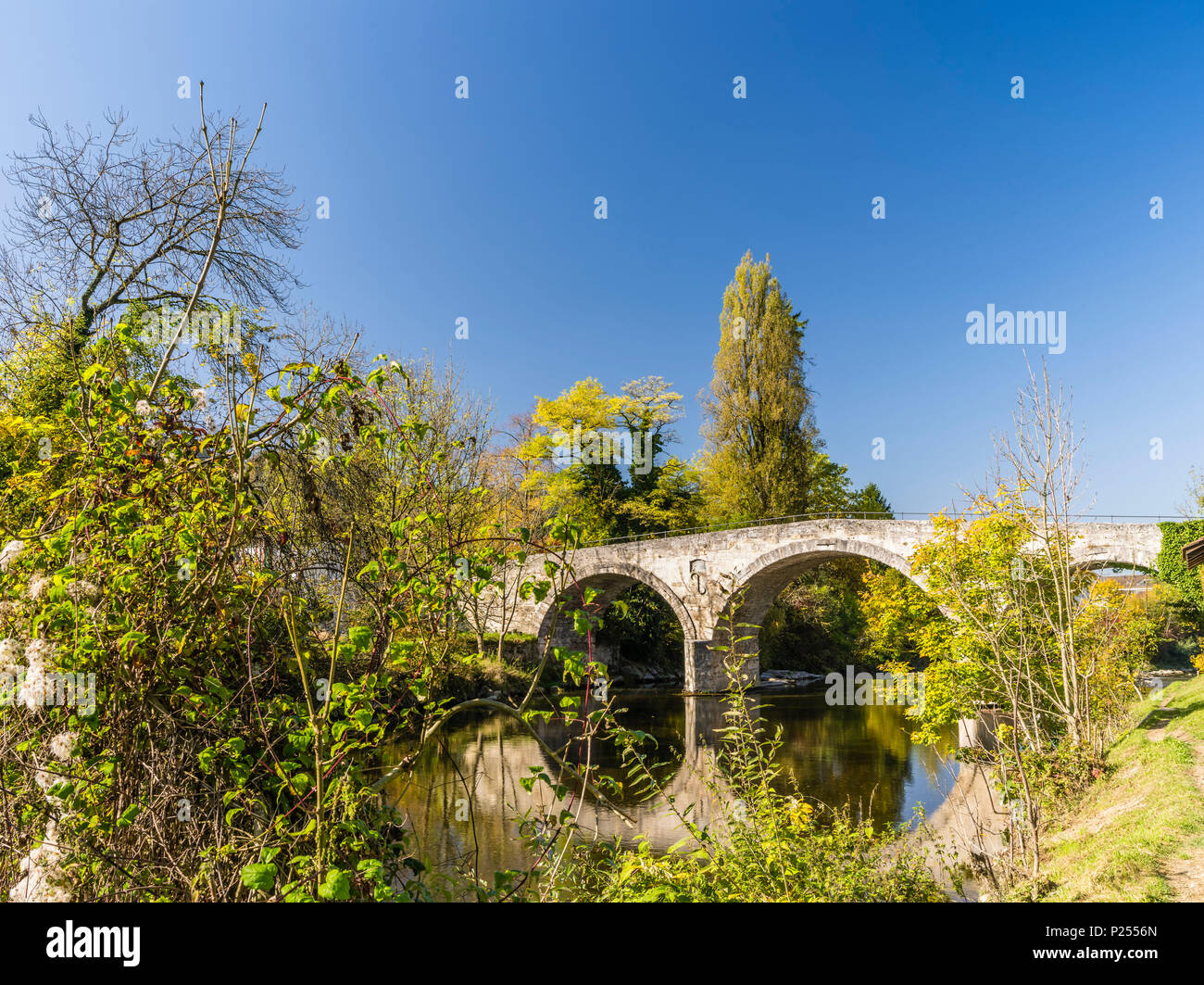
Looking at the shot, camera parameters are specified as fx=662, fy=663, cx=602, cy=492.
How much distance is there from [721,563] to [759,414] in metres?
8.15

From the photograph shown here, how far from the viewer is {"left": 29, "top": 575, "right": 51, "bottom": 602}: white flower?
191 centimetres

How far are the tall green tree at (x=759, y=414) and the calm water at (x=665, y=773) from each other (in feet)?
27.6

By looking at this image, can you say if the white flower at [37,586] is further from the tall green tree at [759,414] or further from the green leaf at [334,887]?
the tall green tree at [759,414]

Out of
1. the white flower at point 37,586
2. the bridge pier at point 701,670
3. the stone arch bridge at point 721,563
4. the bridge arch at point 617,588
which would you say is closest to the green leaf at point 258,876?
the white flower at point 37,586

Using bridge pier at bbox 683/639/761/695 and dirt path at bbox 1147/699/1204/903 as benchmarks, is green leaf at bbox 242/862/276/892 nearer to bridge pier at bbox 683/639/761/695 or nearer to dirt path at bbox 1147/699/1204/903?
dirt path at bbox 1147/699/1204/903

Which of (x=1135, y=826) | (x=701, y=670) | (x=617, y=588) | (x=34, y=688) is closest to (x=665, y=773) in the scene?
(x=1135, y=826)

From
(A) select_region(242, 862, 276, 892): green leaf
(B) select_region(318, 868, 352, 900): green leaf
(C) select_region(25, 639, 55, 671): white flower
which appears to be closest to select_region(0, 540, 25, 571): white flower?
(C) select_region(25, 639, 55, 671): white flower

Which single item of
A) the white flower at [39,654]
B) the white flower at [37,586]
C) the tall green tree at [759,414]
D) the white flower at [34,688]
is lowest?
the white flower at [34,688]

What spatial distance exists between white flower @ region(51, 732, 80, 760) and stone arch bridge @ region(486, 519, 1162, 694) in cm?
1319

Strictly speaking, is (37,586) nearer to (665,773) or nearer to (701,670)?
(665,773)

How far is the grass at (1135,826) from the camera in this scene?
3562mm

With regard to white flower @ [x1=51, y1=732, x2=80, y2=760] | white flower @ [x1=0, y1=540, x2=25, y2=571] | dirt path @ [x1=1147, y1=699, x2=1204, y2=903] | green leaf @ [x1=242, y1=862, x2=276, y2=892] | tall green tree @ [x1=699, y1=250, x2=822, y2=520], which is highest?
tall green tree @ [x1=699, y1=250, x2=822, y2=520]
